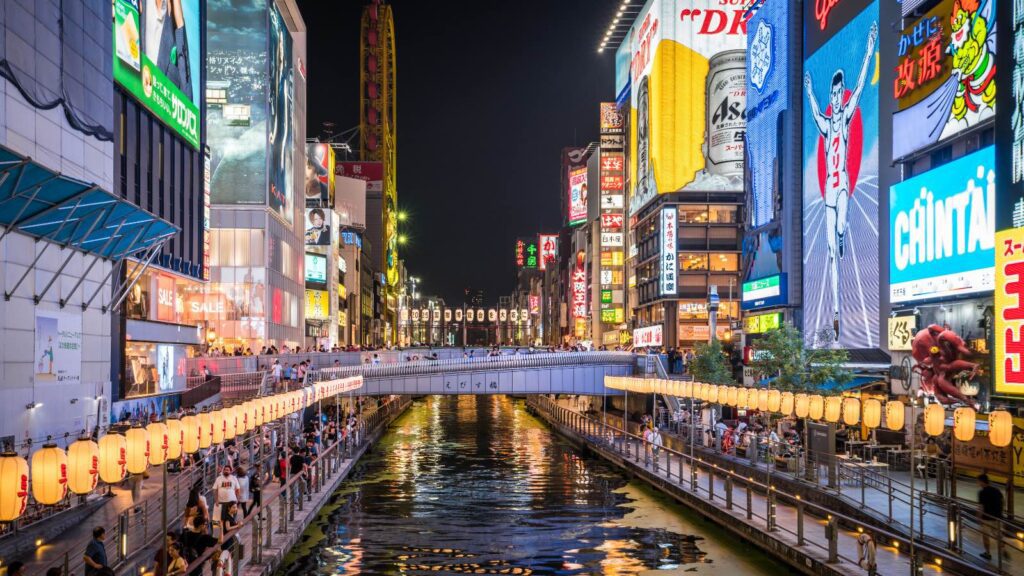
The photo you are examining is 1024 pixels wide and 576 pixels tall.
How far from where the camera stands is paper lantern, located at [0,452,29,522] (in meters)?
14.7

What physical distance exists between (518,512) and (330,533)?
7272mm

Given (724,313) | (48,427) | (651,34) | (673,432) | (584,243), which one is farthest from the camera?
(584,243)

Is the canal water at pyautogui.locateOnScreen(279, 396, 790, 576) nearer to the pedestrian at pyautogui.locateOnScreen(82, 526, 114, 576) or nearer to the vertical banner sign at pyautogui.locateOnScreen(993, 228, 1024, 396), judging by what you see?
the pedestrian at pyautogui.locateOnScreen(82, 526, 114, 576)

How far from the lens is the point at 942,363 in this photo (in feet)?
114

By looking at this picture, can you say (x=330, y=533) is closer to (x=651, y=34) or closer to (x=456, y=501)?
(x=456, y=501)

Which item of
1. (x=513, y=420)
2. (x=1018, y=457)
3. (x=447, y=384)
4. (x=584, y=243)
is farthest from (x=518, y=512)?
(x=584, y=243)

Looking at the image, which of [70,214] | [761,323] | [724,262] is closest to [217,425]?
[70,214]

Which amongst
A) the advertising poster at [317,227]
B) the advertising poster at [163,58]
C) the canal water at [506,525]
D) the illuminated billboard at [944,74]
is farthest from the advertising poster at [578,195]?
the illuminated billboard at [944,74]

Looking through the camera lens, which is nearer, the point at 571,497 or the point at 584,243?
the point at 571,497

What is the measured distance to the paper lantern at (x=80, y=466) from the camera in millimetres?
16953

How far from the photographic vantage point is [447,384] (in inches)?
2389

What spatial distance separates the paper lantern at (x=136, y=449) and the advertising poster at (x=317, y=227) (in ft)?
294

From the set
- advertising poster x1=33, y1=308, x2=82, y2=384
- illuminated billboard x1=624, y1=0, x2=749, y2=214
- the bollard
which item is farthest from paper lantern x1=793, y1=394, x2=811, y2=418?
illuminated billboard x1=624, y1=0, x2=749, y2=214

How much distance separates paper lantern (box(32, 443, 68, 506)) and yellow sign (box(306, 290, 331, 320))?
293ft
